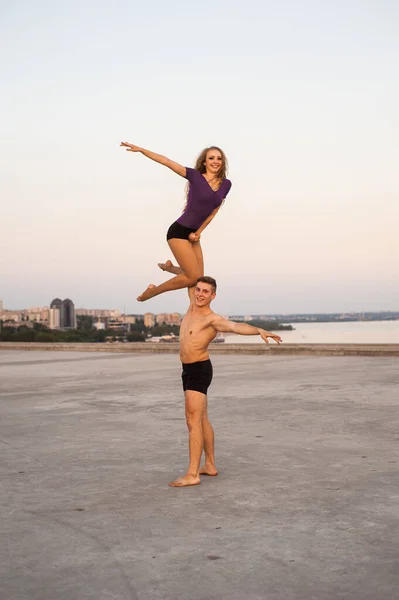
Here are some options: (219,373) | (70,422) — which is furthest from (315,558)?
(219,373)

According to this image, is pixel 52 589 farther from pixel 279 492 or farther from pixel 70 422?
pixel 70 422

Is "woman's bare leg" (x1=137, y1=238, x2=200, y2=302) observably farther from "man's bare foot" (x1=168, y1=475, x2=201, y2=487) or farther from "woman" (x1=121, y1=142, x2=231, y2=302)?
"man's bare foot" (x1=168, y1=475, x2=201, y2=487)

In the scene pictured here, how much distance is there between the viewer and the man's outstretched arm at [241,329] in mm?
4625

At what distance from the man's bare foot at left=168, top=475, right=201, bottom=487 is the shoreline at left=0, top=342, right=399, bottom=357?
13.5 meters

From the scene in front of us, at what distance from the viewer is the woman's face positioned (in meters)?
5.69

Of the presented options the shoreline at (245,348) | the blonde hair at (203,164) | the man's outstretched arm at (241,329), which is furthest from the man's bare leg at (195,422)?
the shoreline at (245,348)

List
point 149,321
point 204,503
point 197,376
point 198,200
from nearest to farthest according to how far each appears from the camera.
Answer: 1. point 204,503
2. point 197,376
3. point 198,200
4. point 149,321

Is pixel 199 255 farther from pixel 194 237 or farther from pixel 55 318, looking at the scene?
pixel 55 318

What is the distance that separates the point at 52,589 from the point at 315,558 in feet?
3.96

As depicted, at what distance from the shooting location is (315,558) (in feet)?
10.5

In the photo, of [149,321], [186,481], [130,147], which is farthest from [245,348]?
[149,321]

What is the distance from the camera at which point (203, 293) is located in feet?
17.0

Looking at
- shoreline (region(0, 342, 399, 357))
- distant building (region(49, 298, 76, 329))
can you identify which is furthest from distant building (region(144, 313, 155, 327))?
shoreline (region(0, 342, 399, 357))

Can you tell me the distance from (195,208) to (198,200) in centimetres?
7
